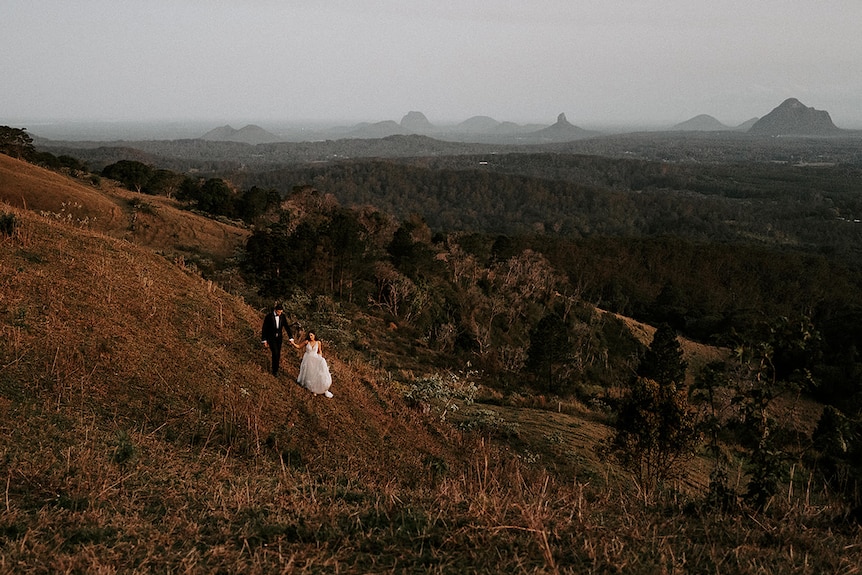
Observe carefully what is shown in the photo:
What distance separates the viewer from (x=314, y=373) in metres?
9.16

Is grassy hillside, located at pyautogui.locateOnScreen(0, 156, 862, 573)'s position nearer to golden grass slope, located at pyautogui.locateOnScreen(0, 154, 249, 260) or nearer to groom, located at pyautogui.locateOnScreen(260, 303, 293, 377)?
groom, located at pyautogui.locateOnScreen(260, 303, 293, 377)

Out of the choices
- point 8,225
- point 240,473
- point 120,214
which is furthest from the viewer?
point 120,214

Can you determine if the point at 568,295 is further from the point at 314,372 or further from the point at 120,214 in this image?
the point at 314,372

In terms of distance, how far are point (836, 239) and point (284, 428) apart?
141915mm

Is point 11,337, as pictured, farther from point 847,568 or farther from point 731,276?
point 731,276

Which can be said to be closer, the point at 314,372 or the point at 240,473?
the point at 240,473

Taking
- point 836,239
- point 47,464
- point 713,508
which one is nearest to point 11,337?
point 47,464

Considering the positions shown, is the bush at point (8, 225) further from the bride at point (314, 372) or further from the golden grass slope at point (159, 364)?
the bride at point (314, 372)

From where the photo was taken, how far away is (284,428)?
7.85 meters

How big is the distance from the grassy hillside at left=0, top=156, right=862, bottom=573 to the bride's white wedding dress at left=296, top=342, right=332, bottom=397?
237 mm

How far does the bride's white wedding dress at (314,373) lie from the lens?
30.1ft

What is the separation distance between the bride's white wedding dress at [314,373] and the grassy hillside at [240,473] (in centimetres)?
24

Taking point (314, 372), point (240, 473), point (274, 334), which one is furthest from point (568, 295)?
point (240, 473)

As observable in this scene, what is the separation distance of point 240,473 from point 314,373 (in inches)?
129
